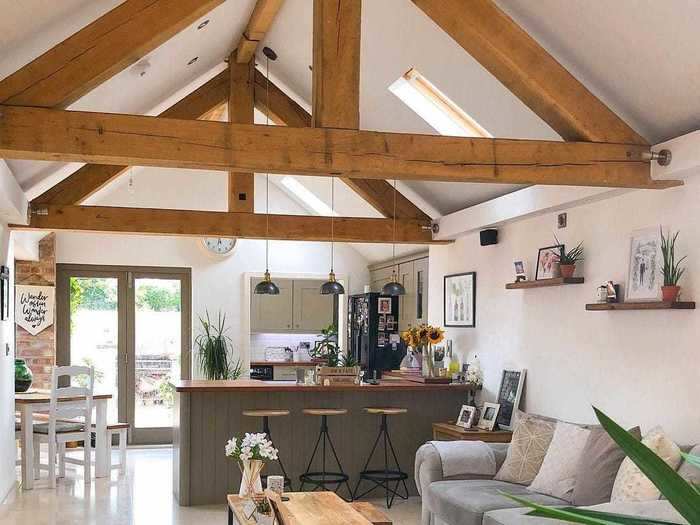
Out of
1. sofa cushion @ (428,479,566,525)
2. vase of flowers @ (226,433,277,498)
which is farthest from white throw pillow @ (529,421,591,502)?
vase of flowers @ (226,433,277,498)

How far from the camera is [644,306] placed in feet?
16.0

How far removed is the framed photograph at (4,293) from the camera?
682cm

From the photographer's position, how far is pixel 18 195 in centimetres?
652

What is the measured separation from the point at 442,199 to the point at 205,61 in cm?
254

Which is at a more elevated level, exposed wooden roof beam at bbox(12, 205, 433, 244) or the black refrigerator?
exposed wooden roof beam at bbox(12, 205, 433, 244)

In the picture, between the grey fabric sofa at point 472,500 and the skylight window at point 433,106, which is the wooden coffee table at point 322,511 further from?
the skylight window at point 433,106

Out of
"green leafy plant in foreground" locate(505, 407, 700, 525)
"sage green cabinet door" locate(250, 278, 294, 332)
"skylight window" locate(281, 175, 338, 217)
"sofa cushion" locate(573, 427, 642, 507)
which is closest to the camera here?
"green leafy plant in foreground" locate(505, 407, 700, 525)

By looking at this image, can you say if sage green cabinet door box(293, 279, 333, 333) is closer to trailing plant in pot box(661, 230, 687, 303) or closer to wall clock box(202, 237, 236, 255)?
wall clock box(202, 237, 236, 255)

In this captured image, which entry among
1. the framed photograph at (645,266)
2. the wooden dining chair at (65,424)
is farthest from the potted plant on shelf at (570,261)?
the wooden dining chair at (65,424)

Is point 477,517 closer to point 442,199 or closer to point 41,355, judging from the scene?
point 442,199

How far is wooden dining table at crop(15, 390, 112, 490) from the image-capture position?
7.54 metres

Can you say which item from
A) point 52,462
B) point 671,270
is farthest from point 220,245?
point 671,270

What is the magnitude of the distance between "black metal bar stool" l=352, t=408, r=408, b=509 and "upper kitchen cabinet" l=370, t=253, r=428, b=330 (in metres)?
2.04

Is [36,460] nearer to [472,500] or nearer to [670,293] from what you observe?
[472,500]
